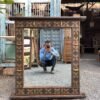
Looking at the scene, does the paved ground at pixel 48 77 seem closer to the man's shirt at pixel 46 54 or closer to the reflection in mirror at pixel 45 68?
the reflection in mirror at pixel 45 68

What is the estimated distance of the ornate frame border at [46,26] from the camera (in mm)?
8375

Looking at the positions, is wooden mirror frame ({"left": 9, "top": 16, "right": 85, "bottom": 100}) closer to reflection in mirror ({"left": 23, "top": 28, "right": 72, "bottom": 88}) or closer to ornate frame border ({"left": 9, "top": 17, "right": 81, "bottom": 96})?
ornate frame border ({"left": 9, "top": 17, "right": 81, "bottom": 96})

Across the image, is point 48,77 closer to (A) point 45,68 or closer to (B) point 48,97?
(A) point 45,68

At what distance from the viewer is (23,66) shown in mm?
8539

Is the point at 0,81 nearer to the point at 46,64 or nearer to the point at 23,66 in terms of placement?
the point at 46,64

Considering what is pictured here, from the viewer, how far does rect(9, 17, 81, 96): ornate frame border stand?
27.5ft

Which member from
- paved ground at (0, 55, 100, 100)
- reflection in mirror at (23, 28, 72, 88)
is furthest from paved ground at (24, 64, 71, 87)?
paved ground at (0, 55, 100, 100)

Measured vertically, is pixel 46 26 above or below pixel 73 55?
above

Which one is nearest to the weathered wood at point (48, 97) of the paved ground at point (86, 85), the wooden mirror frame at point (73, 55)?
the wooden mirror frame at point (73, 55)

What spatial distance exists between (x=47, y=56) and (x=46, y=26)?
1.66 meters

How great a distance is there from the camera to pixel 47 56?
9.91m

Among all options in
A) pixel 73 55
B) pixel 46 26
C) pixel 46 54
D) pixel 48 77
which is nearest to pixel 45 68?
pixel 48 77

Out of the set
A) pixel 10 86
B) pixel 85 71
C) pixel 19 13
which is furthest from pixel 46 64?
pixel 19 13

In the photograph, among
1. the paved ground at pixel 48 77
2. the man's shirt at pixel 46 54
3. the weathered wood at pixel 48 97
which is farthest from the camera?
the man's shirt at pixel 46 54
